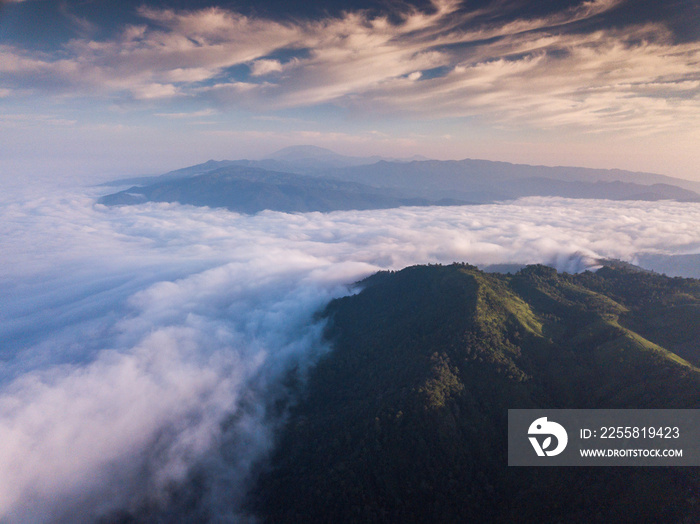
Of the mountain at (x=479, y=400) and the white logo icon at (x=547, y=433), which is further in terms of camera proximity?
the white logo icon at (x=547, y=433)

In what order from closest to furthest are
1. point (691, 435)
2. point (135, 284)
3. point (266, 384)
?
1. point (691, 435)
2. point (266, 384)
3. point (135, 284)

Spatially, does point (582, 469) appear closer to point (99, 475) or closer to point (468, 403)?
point (468, 403)

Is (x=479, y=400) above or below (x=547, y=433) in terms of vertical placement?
below

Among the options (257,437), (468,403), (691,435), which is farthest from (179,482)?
(691,435)

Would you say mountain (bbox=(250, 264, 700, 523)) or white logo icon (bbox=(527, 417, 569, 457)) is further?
white logo icon (bbox=(527, 417, 569, 457))
